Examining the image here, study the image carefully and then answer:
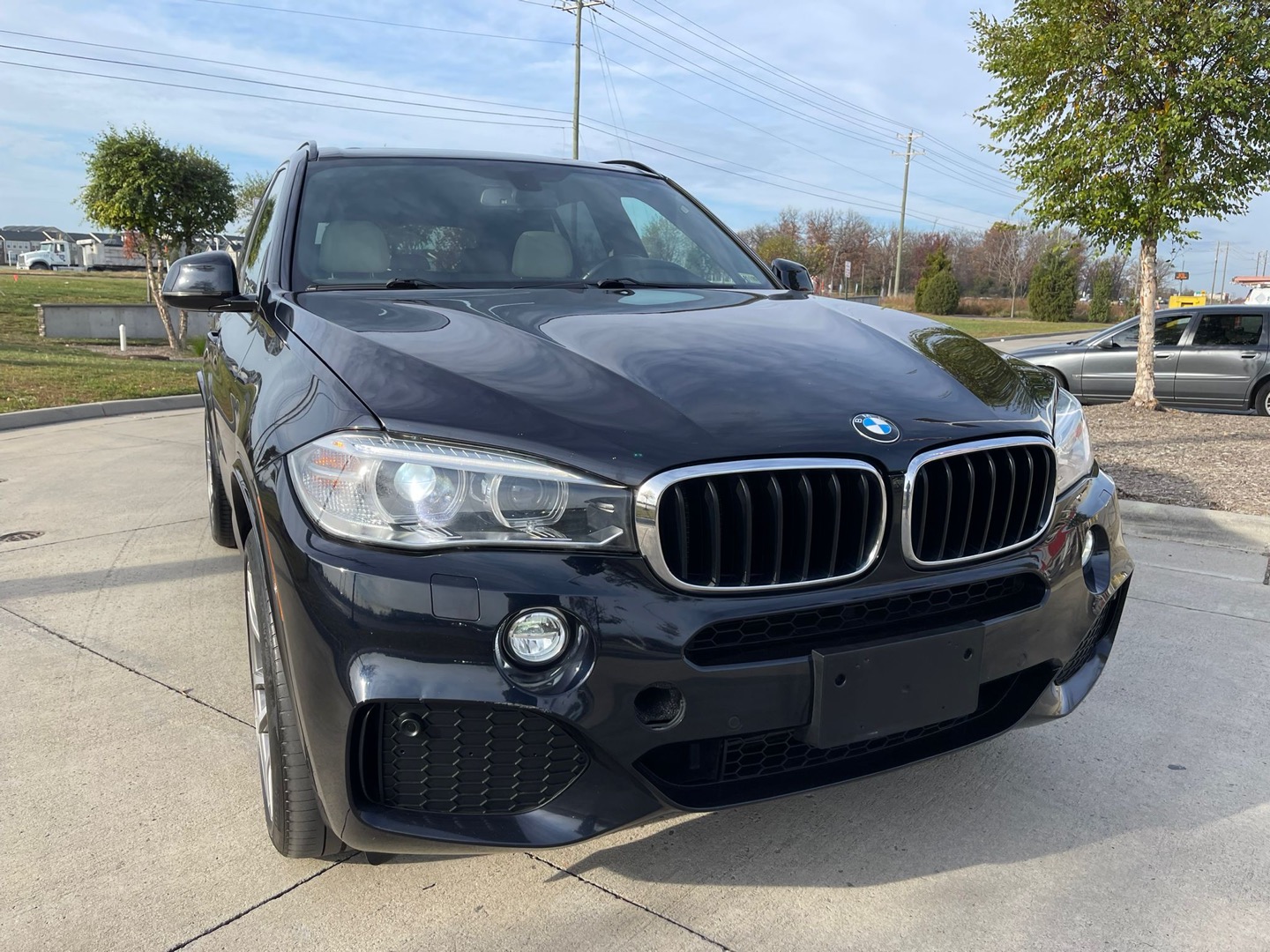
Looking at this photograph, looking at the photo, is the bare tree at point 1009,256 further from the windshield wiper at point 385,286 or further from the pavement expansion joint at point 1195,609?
the windshield wiper at point 385,286

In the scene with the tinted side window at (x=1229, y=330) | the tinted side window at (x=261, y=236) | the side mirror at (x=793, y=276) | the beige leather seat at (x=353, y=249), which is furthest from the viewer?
the tinted side window at (x=1229, y=330)

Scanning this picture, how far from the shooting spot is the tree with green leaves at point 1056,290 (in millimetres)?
46625

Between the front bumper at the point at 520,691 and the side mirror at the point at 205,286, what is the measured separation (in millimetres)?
1274

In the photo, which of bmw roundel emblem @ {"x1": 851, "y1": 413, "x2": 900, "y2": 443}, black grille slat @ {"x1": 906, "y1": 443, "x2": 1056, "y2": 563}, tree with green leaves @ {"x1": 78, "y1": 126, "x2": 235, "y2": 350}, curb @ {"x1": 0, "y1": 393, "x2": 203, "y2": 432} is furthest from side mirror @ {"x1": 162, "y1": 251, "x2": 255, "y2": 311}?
tree with green leaves @ {"x1": 78, "y1": 126, "x2": 235, "y2": 350}

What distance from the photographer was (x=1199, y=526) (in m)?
5.61

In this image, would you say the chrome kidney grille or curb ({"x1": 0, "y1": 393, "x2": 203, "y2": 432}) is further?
curb ({"x1": 0, "y1": 393, "x2": 203, "y2": 432})

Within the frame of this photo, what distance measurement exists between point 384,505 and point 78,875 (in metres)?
1.26

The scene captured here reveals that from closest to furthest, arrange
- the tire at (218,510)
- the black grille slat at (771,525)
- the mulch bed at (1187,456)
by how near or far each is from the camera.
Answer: the black grille slat at (771,525) < the tire at (218,510) < the mulch bed at (1187,456)

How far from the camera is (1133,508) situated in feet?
19.1

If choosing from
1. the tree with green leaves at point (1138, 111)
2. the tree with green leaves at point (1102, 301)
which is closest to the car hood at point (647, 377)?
the tree with green leaves at point (1138, 111)

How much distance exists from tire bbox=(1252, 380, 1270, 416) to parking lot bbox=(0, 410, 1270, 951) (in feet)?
32.0

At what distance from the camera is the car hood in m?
1.82

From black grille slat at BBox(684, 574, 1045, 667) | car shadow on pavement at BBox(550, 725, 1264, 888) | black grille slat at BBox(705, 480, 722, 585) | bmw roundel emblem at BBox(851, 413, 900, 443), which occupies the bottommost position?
car shadow on pavement at BBox(550, 725, 1264, 888)

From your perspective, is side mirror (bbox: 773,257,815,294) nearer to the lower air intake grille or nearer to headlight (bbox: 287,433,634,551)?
headlight (bbox: 287,433,634,551)
